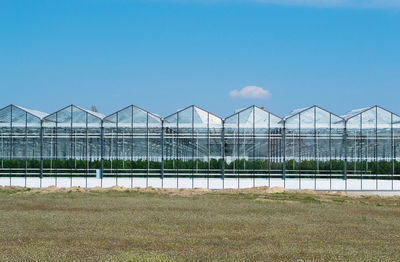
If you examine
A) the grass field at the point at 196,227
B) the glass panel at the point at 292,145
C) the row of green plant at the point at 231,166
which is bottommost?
the grass field at the point at 196,227

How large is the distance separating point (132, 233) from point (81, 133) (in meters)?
21.6

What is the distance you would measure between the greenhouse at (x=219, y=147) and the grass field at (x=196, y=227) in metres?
5.20

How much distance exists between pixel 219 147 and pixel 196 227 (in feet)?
60.8

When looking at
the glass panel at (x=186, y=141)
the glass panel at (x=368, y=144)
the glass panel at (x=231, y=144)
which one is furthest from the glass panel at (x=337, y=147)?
the glass panel at (x=186, y=141)

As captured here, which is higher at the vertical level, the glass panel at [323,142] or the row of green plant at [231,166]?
the glass panel at [323,142]

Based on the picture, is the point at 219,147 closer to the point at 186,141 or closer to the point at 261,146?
the point at 186,141

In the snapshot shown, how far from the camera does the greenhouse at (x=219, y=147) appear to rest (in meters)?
38.0

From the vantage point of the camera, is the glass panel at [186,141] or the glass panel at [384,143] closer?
the glass panel at [384,143]

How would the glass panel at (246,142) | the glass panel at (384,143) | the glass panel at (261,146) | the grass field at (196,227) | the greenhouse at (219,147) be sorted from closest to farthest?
the grass field at (196,227) → the glass panel at (384,143) → the greenhouse at (219,147) → the glass panel at (261,146) → the glass panel at (246,142)

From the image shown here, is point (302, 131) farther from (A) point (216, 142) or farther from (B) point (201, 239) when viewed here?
(B) point (201, 239)

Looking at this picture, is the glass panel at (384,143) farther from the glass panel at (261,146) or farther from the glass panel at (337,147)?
the glass panel at (261,146)

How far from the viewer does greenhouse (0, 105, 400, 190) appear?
38.0 m

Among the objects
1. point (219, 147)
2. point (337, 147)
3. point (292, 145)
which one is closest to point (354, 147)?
point (337, 147)

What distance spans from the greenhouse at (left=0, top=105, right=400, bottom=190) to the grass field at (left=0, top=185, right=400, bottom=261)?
520 cm
